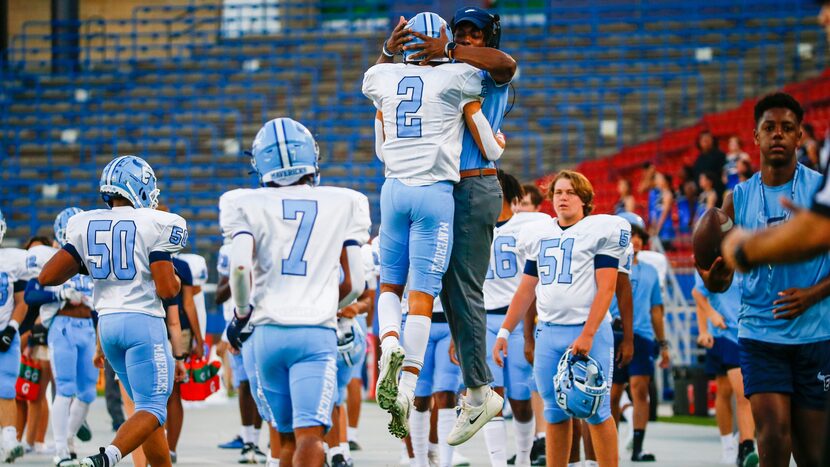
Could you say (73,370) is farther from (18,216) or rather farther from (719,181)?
(18,216)

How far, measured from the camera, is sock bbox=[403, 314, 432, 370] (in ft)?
24.0

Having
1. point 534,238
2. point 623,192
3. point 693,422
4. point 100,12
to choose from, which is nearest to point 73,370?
point 534,238

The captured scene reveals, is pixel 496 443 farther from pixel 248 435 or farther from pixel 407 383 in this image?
pixel 248 435

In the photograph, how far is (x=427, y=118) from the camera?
7.32m

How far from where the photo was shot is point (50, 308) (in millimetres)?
11805

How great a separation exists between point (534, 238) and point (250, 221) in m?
2.84

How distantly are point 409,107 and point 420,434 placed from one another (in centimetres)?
336

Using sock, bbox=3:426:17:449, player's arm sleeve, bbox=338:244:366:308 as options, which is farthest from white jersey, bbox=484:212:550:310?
sock, bbox=3:426:17:449

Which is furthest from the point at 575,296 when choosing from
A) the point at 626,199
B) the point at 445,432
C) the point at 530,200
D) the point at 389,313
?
the point at 626,199

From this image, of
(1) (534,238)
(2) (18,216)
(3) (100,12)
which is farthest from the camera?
(3) (100,12)

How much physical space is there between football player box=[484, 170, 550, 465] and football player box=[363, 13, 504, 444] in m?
2.34

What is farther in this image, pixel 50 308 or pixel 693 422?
pixel 693 422

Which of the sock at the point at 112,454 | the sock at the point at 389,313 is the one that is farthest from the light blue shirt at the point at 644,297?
the sock at the point at 112,454

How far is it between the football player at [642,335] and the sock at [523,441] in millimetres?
1947
